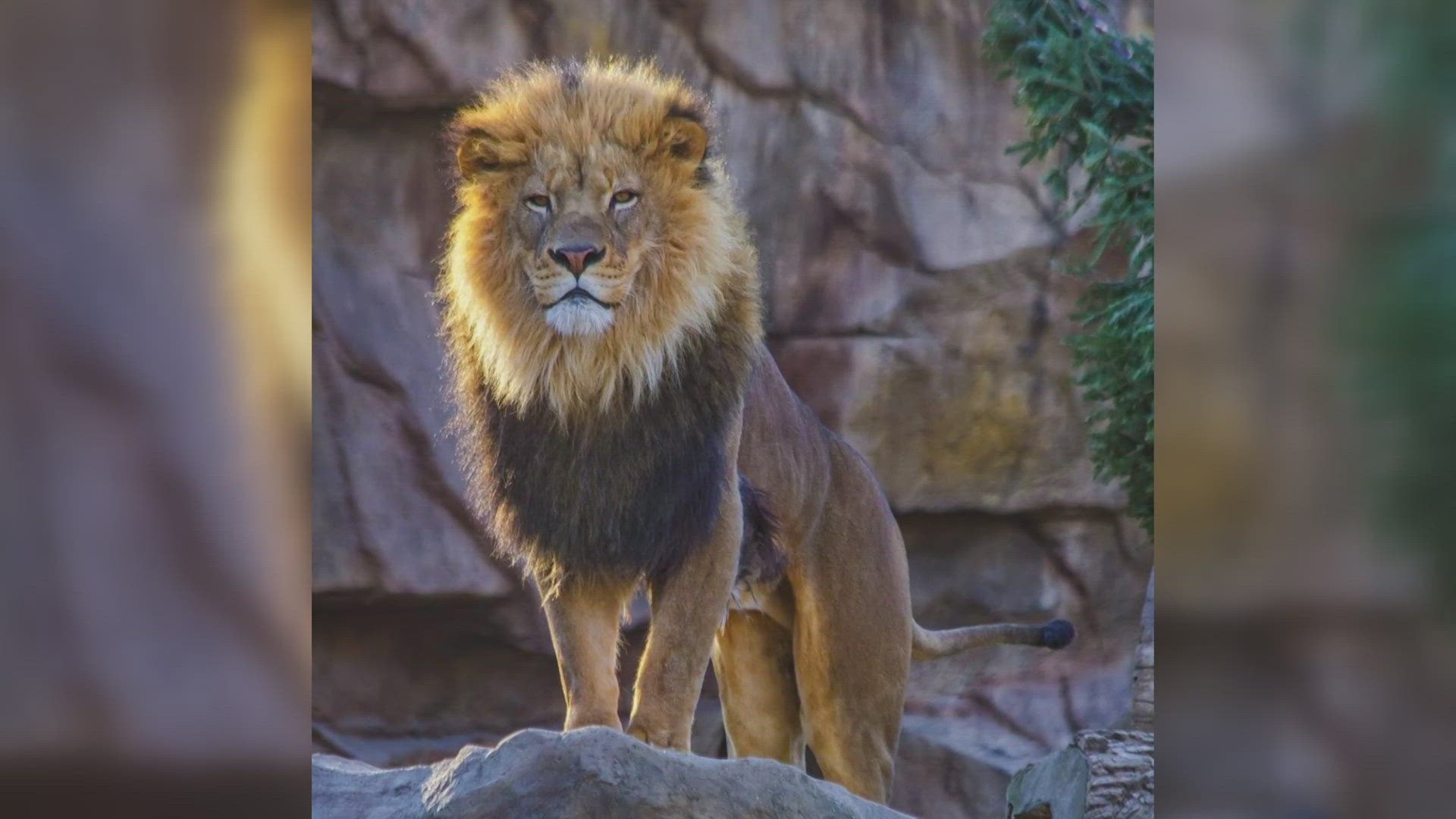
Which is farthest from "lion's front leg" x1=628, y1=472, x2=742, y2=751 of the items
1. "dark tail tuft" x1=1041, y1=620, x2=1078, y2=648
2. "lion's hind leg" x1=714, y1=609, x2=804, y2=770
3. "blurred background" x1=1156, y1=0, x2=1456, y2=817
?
"blurred background" x1=1156, y1=0, x2=1456, y2=817

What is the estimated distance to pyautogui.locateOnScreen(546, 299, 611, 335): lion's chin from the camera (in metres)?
2.86

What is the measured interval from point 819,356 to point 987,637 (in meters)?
0.82

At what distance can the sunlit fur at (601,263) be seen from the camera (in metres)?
2.87

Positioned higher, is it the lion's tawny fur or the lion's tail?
the lion's tawny fur

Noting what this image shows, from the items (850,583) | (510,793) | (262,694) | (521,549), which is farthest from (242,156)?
(850,583)

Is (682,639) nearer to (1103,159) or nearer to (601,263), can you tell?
(601,263)

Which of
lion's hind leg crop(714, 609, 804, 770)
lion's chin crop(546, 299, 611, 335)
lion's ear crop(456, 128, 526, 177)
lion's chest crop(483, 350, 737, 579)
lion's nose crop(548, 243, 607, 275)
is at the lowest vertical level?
lion's hind leg crop(714, 609, 804, 770)

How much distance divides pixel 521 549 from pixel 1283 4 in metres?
1.81

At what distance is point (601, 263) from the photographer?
2828 millimetres

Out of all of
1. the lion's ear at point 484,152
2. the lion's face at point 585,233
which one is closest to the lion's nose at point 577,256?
the lion's face at point 585,233

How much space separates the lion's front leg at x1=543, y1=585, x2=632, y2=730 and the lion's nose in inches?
22.7

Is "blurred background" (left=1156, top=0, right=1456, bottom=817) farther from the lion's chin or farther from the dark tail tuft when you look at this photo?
the dark tail tuft

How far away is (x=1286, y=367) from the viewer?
5.08ft

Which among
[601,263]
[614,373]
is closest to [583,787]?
[614,373]
